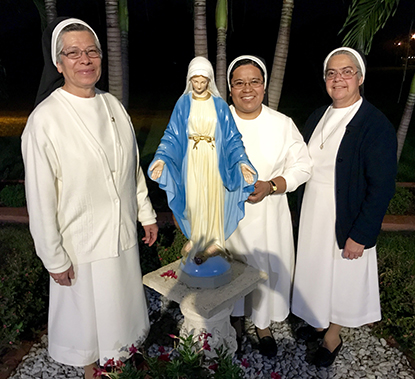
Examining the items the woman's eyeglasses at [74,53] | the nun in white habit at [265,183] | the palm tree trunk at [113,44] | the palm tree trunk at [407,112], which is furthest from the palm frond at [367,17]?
the woman's eyeglasses at [74,53]

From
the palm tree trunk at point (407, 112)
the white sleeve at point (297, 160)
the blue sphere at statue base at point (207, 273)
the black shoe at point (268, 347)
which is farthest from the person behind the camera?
the palm tree trunk at point (407, 112)

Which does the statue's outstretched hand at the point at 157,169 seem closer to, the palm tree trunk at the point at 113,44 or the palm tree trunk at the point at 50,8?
the palm tree trunk at the point at 113,44

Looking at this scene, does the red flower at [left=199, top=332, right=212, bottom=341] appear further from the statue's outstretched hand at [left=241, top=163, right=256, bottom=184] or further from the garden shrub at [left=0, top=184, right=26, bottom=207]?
the garden shrub at [left=0, top=184, right=26, bottom=207]

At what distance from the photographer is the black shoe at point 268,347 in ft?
11.6

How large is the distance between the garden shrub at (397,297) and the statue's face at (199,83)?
3.03 meters

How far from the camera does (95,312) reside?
8.93 ft

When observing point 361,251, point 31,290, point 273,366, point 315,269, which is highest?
point 361,251

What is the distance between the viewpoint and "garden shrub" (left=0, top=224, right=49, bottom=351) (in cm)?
347

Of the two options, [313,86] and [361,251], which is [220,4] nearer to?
[361,251]

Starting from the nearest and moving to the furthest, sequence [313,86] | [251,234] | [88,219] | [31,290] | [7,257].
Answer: [88,219] → [251,234] → [31,290] → [7,257] → [313,86]

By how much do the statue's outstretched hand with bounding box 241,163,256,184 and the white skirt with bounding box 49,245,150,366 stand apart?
3.52ft

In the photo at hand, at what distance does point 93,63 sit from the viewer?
7.63ft

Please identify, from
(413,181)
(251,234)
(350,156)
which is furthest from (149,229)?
(413,181)

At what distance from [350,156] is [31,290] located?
3.53 meters
